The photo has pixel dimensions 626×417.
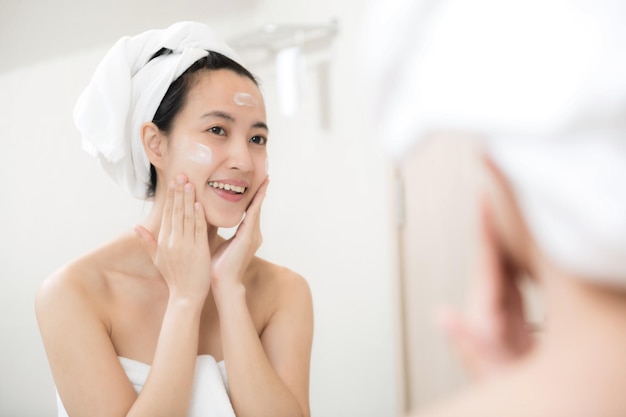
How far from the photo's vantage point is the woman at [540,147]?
0.28 meters

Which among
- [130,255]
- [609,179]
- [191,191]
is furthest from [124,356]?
[609,179]

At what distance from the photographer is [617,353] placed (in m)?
0.30

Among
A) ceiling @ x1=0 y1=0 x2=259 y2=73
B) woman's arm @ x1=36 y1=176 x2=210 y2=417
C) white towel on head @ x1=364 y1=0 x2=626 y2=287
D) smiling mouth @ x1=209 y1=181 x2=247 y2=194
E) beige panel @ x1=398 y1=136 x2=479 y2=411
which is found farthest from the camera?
ceiling @ x1=0 y1=0 x2=259 y2=73

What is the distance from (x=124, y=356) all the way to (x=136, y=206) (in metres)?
0.87

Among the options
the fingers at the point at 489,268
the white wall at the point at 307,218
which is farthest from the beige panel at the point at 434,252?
the white wall at the point at 307,218

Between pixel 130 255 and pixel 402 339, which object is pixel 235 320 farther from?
pixel 402 339

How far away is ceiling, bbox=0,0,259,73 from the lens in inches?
63.6

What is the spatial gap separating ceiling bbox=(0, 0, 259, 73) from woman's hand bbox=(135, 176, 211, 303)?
912 millimetres

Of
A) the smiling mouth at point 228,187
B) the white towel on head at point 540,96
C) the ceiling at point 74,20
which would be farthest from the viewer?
the ceiling at point 74,20

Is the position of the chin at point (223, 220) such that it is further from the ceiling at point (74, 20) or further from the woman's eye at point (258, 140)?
the ceiling at point (74, 20)

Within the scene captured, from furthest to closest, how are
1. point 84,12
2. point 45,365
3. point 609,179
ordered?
point 84,12 < point 45,365 < point 609,179

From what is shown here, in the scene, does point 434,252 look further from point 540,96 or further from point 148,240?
point 540,96

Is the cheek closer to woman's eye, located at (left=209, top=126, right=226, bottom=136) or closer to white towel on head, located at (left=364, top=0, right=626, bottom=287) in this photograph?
woman's eye, located at (left=209, top=126, right=226, bottom=136)

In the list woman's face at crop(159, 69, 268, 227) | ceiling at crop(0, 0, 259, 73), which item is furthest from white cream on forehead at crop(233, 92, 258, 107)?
ceiling at crop(0, 0, 259, 73)
